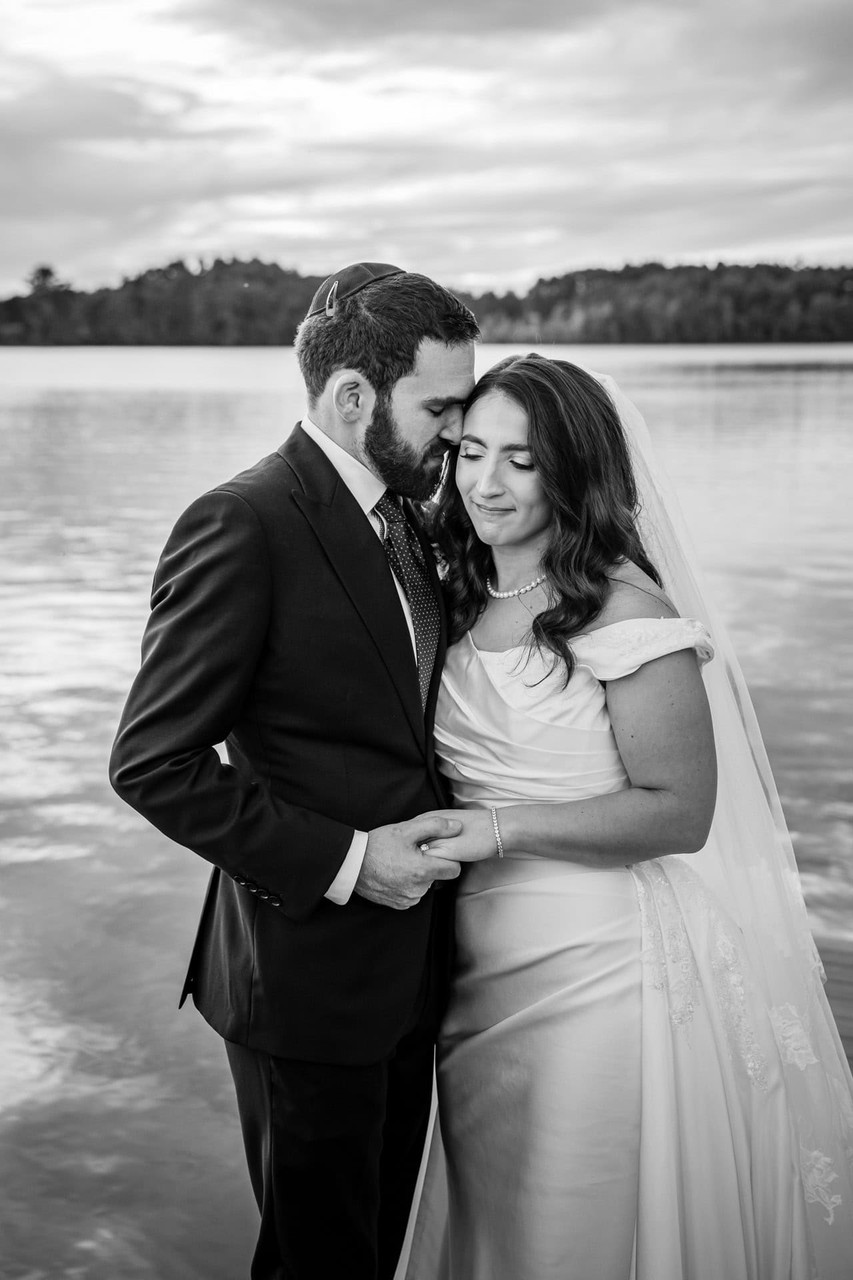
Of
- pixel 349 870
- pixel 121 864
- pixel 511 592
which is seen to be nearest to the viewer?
pixel 349 870

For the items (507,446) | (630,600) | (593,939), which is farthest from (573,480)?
(593,939)

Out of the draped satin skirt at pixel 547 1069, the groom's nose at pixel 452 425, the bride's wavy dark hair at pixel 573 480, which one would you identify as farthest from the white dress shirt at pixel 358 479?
the draped satin skirt at pixel 547 1069

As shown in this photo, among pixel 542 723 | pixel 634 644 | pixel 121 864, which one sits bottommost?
pixel 121 864

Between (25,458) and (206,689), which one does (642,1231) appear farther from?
(25,458)

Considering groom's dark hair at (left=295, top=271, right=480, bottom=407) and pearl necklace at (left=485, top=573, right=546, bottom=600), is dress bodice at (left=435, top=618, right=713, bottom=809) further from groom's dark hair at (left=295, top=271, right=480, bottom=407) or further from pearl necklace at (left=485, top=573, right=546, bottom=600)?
groom's dark hair at (left=295, top=271, right=480, bottom=407)

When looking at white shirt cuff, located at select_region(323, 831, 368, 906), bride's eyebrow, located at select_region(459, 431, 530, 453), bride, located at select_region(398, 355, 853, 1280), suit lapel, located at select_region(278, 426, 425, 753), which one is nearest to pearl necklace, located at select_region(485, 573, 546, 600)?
bride, located at select_region(398, 355, 853, 1280)

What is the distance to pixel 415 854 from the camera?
1931 millimetres

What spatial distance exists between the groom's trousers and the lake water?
805mm

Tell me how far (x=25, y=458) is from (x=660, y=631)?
22542 mm

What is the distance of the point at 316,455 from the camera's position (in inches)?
78.6

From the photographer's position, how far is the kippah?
2000 millimetres

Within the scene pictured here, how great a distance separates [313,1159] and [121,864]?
3374 mm

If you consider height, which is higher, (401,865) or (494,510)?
(494,510)

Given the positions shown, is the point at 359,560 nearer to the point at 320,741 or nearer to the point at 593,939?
the point at 320,741
